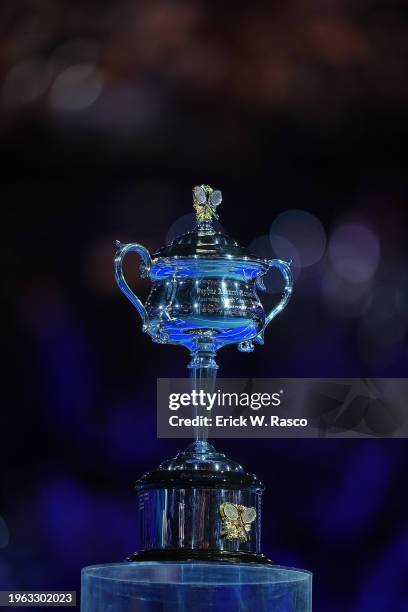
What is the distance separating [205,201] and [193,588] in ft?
2.63

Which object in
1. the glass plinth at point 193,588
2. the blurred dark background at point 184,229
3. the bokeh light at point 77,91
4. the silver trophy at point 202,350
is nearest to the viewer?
the glass plinth at point 193,588

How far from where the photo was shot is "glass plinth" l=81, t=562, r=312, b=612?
2682 mm

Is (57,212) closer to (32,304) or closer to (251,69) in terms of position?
(32,304)

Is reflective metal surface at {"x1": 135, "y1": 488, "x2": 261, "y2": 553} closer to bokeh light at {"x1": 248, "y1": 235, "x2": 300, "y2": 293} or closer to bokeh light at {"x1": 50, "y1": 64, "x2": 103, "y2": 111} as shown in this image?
bokeh light at {"x1": 248, "y1": 235, "x2": 300, "y2": 293}

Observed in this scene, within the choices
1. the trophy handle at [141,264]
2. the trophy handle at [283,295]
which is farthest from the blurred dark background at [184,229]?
the trophy handle at [141,264]

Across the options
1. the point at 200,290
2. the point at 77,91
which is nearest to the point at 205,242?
the point at 200,290

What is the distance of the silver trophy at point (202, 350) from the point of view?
2.78m

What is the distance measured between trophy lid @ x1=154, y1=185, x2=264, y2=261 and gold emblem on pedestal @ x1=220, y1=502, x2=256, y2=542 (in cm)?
49

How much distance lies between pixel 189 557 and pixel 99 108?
120 cm

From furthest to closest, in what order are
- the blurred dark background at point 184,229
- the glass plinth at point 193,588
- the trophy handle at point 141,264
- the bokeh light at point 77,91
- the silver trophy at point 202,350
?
the bokeh light at point 77,91 → the blurred dark background at point 184,229 → the trophy handle at point 141,264 → the silver trophy at point 202,350 → the glass plinth at point 193,588

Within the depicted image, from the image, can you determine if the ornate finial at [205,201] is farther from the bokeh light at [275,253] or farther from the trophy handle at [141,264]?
the bokeh light at [275,253]

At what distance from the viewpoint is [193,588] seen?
2684 millimetres

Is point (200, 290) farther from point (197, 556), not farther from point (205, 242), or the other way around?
point (197, 556)

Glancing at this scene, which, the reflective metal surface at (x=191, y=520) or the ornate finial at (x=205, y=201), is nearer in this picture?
the reflective metal surface at (x=191, y=520)
